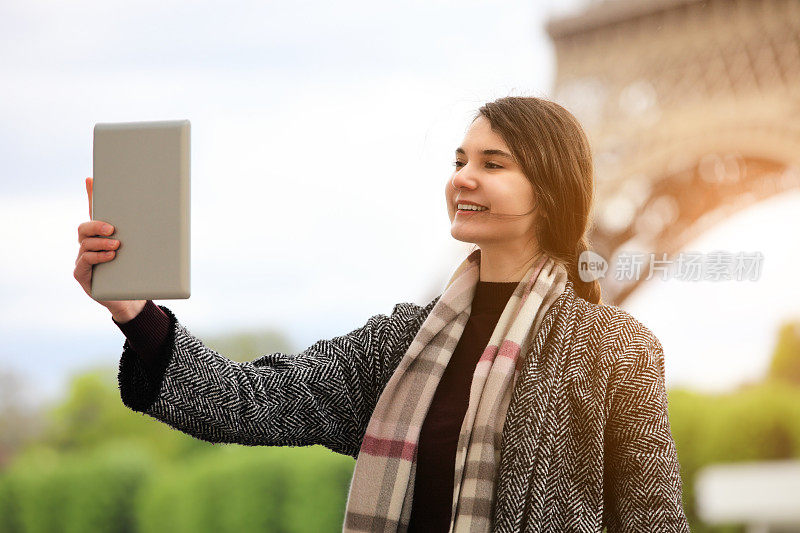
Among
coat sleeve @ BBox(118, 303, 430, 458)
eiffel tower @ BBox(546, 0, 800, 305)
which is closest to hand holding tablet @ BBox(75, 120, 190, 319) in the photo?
coat sleeve @ BBox(118, 303, 430, 458)

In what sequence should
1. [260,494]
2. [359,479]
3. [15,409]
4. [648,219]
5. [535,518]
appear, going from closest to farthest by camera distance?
[535,518]
[359,479]
[260,494]
[15,409]
[648,219]

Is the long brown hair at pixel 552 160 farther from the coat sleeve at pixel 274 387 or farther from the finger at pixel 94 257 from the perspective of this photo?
the finger at pixel 94 257

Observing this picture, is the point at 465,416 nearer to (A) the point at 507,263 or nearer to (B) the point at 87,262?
(A) the point at 507,263

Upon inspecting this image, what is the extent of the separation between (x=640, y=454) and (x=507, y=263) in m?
0.27

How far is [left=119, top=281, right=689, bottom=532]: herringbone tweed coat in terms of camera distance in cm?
85

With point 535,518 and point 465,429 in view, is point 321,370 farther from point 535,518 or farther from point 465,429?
point 535,518

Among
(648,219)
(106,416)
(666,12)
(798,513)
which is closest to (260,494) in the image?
(106,416)

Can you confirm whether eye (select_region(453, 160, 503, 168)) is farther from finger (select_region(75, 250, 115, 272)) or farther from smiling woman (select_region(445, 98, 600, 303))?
finger (select_region(75, 250, 115, 272))

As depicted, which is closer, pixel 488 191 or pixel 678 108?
pixel 488 191

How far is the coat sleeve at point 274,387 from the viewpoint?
864 millimetres

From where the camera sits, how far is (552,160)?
3.09 feet

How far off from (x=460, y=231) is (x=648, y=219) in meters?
3.71

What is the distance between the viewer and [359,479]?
955 mm

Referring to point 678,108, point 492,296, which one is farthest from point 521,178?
point 678,108
